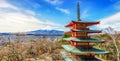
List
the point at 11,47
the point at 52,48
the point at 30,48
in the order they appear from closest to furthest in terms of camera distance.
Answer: the point at 11,47 < the point at 30,48 < the point at 52,48

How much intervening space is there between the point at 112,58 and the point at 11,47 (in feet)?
66.8

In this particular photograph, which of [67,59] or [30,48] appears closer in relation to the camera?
[67,59]

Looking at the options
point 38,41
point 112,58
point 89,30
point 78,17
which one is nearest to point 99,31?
point 89,30

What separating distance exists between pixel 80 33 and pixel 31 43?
70.2ft

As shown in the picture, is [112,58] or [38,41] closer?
→ [112,58]

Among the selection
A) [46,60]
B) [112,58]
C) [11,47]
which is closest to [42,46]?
[46,60]

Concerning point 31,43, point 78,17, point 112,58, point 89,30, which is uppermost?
point 78,17

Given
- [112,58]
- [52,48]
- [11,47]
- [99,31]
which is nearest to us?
[11,47]

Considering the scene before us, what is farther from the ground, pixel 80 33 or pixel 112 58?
pixel 80 33

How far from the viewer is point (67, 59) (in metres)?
23.1

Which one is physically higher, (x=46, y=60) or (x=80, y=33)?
(x=80, y=33)

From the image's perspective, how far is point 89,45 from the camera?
71.7ft

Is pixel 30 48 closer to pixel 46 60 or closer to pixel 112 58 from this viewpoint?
pixel 46 60

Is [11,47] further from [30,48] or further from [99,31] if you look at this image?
[30,48]
